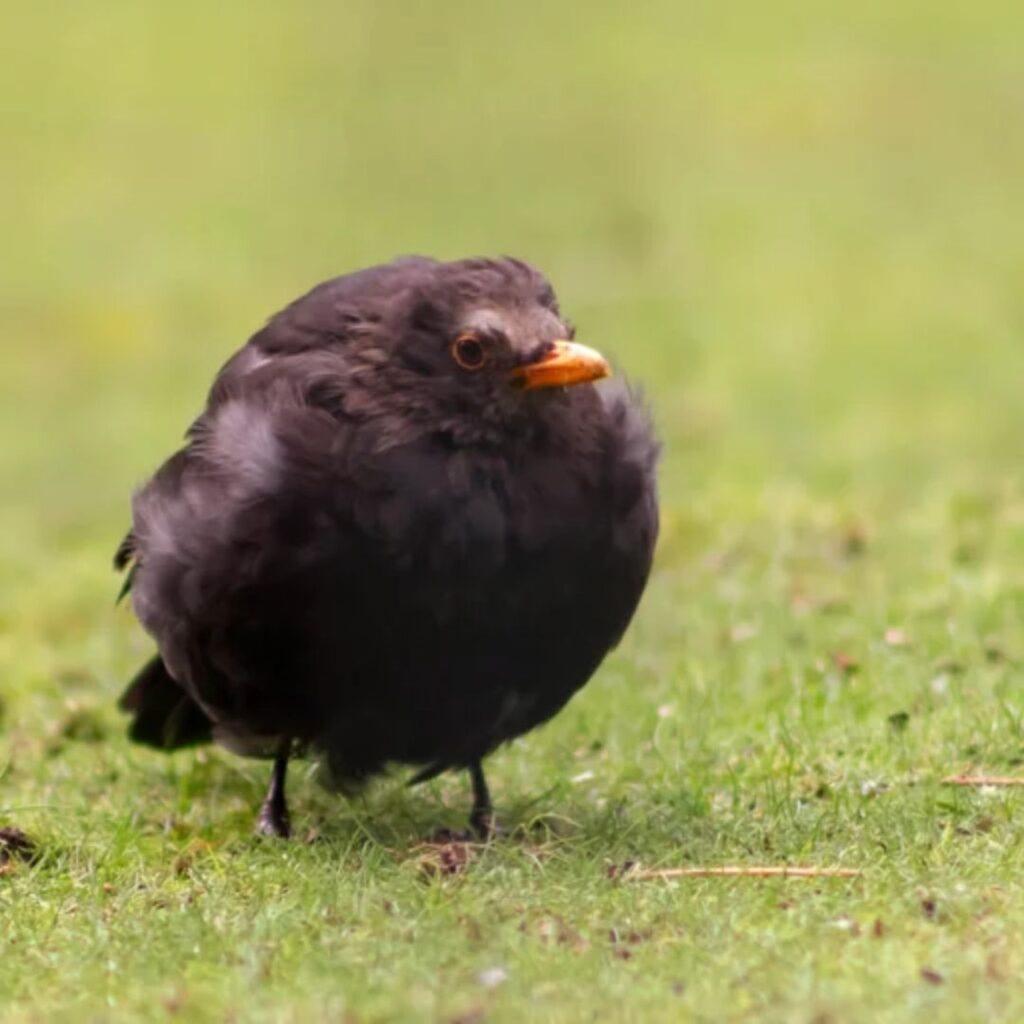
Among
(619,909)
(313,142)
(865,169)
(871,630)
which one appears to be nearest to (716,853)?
(619,909)

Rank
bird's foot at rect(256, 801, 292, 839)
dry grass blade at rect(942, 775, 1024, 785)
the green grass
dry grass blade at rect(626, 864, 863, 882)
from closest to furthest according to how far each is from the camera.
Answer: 1. the green grass
2. dry grass blade at rect(626, 864, 863, 882)
3. dry grass blade at rect(942, 775, 1024, 785)
4. bird's foot at rect(256, 801, 292, 839)

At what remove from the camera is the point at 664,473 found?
1088 centimetres

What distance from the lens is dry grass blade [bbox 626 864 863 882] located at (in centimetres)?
491

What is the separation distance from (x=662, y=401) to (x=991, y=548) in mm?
4127

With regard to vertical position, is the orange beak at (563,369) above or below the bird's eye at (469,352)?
below

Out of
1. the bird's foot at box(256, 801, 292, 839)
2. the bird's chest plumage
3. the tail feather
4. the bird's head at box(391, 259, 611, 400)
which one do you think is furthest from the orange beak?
the tail feather

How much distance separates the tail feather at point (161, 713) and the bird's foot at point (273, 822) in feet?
1.39

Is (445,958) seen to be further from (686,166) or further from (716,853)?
(686,166)

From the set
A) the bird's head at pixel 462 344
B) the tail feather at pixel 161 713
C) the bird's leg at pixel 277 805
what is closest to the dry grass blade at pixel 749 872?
the bird's head at pixel 462 344

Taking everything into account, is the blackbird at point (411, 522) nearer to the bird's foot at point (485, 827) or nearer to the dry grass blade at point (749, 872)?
the bird's foot at point (485, 827)

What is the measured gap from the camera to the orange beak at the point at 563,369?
521cm

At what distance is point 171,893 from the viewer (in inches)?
201

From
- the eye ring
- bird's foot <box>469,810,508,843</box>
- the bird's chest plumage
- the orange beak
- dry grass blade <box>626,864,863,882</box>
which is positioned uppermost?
the eye ring

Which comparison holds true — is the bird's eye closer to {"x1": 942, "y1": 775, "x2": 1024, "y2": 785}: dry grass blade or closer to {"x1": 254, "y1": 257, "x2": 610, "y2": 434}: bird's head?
{"x1": 254, "y1": 257, "x2": 610, "y2": 434}: bird's head
